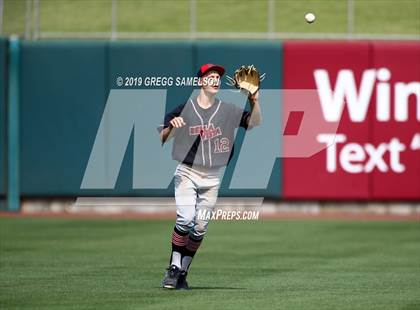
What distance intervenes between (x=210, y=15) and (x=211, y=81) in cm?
1178

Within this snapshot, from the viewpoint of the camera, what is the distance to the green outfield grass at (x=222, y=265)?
9875 millimetres

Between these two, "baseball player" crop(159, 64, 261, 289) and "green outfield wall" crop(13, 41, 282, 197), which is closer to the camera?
"baseball player" crop(159, 64, 261, 289)

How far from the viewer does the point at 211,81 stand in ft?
34.3

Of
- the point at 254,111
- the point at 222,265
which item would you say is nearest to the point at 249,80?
the point at 254,111

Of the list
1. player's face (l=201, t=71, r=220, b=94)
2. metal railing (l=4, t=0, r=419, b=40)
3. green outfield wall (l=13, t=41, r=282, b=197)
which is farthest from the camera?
metal railing (l=4, t=0, r=419, b=40)

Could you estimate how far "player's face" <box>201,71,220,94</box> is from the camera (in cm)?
1045

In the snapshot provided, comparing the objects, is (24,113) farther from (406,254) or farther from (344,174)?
(406,254)

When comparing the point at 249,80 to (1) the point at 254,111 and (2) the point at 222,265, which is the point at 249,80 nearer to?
(1) the point at 254,111

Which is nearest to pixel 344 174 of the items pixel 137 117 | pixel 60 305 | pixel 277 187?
pixel 277 187

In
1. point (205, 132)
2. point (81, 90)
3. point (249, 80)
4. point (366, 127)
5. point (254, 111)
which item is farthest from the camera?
point (81, 90)

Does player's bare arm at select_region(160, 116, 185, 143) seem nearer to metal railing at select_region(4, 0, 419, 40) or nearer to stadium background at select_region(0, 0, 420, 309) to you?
stadium background at select_region(0, 0, 420, 309)

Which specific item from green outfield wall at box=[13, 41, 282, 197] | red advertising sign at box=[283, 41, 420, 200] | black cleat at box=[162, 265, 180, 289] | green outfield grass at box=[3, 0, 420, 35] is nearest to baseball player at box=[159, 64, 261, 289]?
black cleat at box=[162, 265, 180, 289]

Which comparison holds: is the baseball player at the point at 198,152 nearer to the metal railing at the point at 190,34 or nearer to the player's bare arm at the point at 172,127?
the player's bare arm at the point at 172,127

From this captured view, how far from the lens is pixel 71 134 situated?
20.9 m
